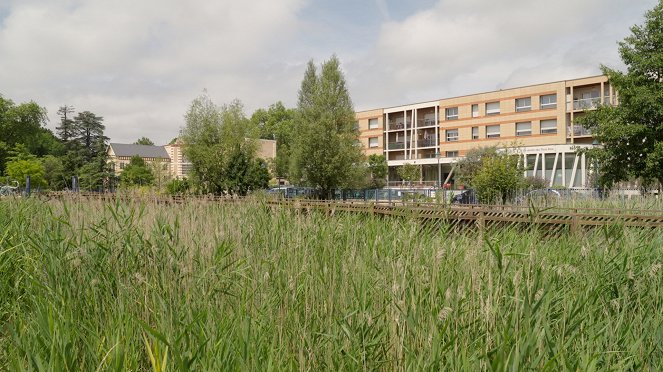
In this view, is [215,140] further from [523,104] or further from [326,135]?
[523,104]

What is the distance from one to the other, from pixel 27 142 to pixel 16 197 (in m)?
64.8

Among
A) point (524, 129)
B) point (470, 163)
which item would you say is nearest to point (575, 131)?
point (524, 129)

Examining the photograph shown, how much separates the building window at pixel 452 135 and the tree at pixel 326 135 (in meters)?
21.3

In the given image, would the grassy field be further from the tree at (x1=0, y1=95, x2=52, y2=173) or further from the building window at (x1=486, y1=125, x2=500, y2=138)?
the tree at (x1=0, y1=95, x2=52, y2=173)

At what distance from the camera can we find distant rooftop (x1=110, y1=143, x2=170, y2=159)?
89750mm

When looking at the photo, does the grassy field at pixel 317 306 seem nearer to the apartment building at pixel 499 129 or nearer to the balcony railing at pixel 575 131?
the apartment building at pixel 499 129

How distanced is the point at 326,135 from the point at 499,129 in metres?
23.4

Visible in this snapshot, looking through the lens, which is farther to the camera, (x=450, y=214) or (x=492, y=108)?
(x=492, y=108)

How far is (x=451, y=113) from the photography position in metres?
50.2

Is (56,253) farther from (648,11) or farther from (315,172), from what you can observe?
(315,172)

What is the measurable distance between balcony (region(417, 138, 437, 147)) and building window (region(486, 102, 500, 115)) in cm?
727

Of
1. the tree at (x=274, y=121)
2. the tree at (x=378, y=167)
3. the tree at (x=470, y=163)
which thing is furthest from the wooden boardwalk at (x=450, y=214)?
the tree at (x=274, y=121)

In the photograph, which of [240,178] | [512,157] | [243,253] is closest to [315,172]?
[240,178]

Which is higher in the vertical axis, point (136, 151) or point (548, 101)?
point (136, 151)
